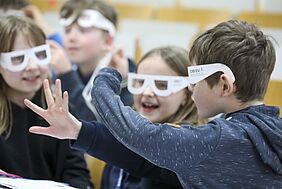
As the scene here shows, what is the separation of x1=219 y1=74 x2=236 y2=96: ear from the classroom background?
1802 mm

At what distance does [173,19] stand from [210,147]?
3360 mm

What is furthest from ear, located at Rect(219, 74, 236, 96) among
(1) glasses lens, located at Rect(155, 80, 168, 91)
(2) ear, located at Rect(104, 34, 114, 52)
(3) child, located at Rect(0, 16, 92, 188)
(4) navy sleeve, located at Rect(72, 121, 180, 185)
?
(2) ear, located at Rect(104, 34, 114, 52)

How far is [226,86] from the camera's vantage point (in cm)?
129

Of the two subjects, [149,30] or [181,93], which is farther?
[149,30]

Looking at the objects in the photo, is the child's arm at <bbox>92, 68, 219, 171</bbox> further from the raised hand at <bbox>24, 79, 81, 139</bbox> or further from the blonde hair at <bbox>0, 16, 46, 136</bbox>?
the blonde hair at <bbox>0, 16, 46, 136</bbox>

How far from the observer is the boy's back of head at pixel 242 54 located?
1.28 m

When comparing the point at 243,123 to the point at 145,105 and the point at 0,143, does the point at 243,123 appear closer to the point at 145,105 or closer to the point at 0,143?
the point at 145,105

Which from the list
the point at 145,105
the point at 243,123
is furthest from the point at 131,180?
the point at 243,123

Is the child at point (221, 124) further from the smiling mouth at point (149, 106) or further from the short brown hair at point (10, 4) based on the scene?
the short brown hair at point (10, 4)

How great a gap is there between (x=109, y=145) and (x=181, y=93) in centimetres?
43

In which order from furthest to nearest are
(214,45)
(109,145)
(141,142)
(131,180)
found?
(131,180)
(109,145)
(214,45)
(141,142)

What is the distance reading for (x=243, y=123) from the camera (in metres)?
1.24

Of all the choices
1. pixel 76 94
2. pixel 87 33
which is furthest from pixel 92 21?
pixel 76 94

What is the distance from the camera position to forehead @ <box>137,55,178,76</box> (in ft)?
5.82
